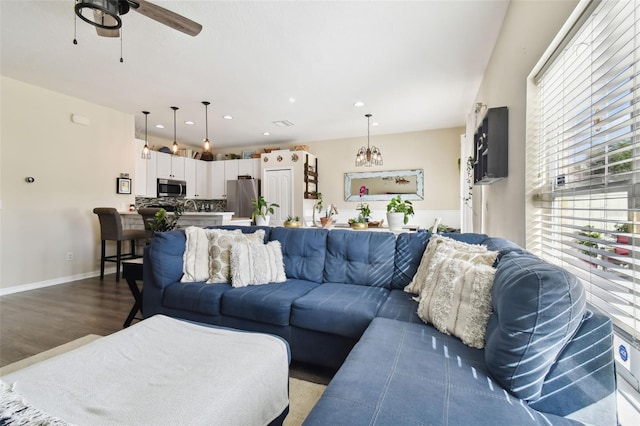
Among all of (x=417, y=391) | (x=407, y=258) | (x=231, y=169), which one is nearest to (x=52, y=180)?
(x=231, y=169)

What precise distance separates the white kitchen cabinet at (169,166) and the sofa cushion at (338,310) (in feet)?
16.1

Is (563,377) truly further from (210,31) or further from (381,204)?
(381,204)

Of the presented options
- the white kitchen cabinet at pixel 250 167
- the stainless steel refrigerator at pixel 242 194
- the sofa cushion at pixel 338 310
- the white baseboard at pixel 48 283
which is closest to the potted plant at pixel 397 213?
the sofa cushion at pixel 338 310

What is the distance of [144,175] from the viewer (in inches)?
209

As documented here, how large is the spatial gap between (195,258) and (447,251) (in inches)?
78.9

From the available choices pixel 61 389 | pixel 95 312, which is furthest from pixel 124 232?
pixel 61 389

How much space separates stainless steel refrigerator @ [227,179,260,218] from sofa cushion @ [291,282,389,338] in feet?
15.5

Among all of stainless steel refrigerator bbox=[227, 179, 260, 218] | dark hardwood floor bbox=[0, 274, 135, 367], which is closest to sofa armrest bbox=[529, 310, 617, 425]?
dark hardwood floor bbox=[0, 274, 135, 367]

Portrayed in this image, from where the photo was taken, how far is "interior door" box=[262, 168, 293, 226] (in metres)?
6.16

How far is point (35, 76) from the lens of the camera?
3521 millimetres

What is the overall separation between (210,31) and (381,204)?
446 cm

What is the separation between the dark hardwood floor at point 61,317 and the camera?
86.4 inches

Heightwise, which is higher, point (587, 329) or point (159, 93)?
point (159, 93)

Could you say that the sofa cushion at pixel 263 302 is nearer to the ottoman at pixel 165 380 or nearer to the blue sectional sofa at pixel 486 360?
the blue sectional sofa at pixel 486 360
